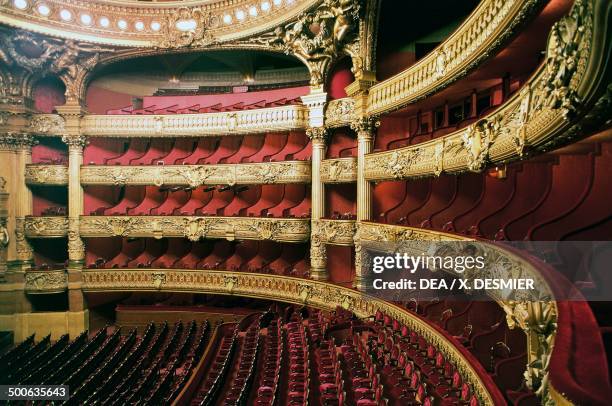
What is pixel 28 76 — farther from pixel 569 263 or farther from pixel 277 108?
pixel 569 263

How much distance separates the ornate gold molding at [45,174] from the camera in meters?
13.1

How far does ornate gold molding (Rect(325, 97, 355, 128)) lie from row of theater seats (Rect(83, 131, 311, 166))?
Answer: 181cm

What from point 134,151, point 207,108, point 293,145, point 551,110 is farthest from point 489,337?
point 134,151

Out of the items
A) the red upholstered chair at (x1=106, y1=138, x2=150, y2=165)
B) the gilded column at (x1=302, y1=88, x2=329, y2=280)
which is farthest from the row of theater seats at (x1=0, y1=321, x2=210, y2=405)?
the red upholstered chair at (x1=106, y1=138, x2=150, y2=165)

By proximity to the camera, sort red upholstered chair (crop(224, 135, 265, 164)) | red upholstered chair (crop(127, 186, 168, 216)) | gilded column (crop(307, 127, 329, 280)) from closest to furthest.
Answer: gilded column (crop(307, 127, 329, 280)) < red upholstered chair (crop(224, 135, 265, 164)) < red upholstered chair (crop(127, 186, 168, 216))

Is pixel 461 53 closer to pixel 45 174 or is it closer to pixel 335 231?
pixel 335 231

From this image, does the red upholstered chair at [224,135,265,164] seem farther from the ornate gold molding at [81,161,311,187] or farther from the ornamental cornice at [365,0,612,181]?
the ornamental cornice at [365,0,612,181]

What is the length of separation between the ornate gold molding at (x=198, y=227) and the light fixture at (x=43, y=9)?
6.08 meters

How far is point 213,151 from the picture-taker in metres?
14.2

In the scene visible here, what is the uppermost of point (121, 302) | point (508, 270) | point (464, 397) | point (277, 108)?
point (277, 108)

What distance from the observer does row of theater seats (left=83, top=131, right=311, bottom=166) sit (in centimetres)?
1312

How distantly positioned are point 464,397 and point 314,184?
7.20m

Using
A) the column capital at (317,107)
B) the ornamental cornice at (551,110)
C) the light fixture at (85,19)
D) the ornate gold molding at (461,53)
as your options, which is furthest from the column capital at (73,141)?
the ornamental cornice at (551,110)

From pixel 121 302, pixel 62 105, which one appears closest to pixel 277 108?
pixel 62 105
